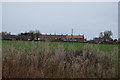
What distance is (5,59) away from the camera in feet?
18.3

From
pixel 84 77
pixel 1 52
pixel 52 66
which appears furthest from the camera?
pixel 1 52

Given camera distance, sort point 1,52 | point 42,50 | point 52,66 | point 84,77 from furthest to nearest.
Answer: point 42,50 < point 1,52 < point 52,66 < point 84,77

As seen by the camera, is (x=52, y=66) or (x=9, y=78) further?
(x=52, y=66)

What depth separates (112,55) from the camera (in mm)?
6312

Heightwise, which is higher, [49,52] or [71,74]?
[49,52]

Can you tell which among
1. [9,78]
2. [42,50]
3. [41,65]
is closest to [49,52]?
[42,50]

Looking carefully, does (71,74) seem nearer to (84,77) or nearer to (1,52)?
(84,77)

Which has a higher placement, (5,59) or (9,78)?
(5,59)

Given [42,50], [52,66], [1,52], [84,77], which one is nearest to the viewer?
[84,77]

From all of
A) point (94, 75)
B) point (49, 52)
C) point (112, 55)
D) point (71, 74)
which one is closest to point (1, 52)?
point (49, 52)

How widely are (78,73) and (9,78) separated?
6.32 feet

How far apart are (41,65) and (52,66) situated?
39cm

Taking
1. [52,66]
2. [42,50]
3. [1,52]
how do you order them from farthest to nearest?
[42,50] < [1,52] < [52,66]

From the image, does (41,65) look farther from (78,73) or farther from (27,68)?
(78,73)
